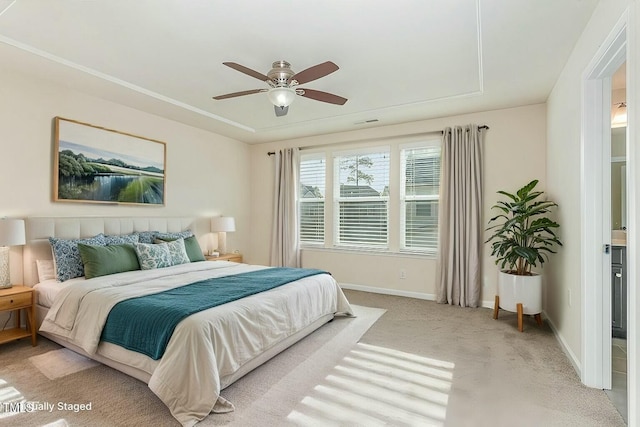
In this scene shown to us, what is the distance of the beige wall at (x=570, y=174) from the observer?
230 cm

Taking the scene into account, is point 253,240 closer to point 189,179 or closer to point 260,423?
point 189,179

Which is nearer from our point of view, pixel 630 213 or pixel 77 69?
pixel 630 213

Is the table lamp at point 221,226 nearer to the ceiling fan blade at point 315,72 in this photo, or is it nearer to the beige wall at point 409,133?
the beige wall at point 409,133

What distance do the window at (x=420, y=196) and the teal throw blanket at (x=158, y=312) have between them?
273 centimetres

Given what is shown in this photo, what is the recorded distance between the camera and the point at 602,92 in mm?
2359

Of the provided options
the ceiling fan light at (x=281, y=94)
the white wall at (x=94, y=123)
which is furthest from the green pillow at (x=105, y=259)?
the ceiling fan light at (x=281, y=94)

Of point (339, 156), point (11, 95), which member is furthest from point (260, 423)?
point (339, 156)

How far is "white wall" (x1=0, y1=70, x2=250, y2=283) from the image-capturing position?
316 centimetres

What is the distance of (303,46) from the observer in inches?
105

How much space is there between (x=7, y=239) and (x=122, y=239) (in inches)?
40.9

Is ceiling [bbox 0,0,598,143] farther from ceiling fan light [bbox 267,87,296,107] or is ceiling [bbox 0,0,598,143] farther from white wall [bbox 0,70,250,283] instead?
ceiling fan light [bbox 267,87,296,107]

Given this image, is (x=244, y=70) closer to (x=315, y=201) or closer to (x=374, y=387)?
(x=374, y=387)

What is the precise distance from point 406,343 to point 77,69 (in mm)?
4087

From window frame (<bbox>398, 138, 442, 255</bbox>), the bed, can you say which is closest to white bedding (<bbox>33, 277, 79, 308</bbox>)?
the bed
